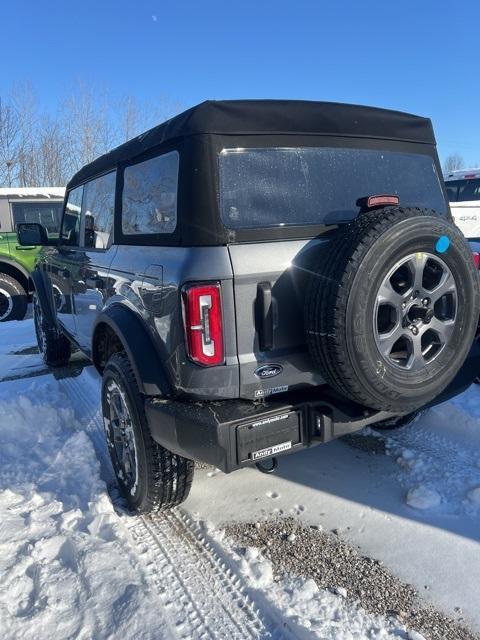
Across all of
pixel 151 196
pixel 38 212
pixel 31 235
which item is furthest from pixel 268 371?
pixel 38 212

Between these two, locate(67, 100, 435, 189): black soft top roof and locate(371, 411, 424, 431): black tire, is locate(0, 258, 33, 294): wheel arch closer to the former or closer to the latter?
locate(67, 100, 435, 189): black soft top roof

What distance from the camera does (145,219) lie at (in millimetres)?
A: 2744

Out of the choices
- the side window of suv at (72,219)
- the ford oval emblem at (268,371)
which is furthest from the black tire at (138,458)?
the side window of suv at (72,219)

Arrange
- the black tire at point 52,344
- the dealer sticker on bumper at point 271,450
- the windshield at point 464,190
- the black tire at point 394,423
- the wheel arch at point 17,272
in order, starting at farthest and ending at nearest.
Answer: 1. the windshield at point 464,190
2. the wheel arch at point 17,272
3. the black tire at point 52,344
4. the black tire at point 394,423
5. the dealer sticker on bumper at point 271,450

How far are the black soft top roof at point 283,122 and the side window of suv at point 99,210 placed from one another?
0.30m

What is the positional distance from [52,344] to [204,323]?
379 centimetres

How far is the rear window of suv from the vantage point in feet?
7.64

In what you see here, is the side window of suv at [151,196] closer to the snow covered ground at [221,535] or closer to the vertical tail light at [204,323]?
the vertical tail light at [204,323]

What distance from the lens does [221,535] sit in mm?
2619

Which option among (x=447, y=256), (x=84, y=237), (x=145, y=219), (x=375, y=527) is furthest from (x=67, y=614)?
(x=84, y=237)

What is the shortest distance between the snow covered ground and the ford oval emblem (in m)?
0.90

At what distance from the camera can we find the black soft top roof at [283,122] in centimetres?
229

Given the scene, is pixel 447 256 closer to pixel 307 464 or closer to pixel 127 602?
pixel 307 464

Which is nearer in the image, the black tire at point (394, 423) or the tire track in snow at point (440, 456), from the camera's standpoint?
the tire track in snow at point (440, 456)
